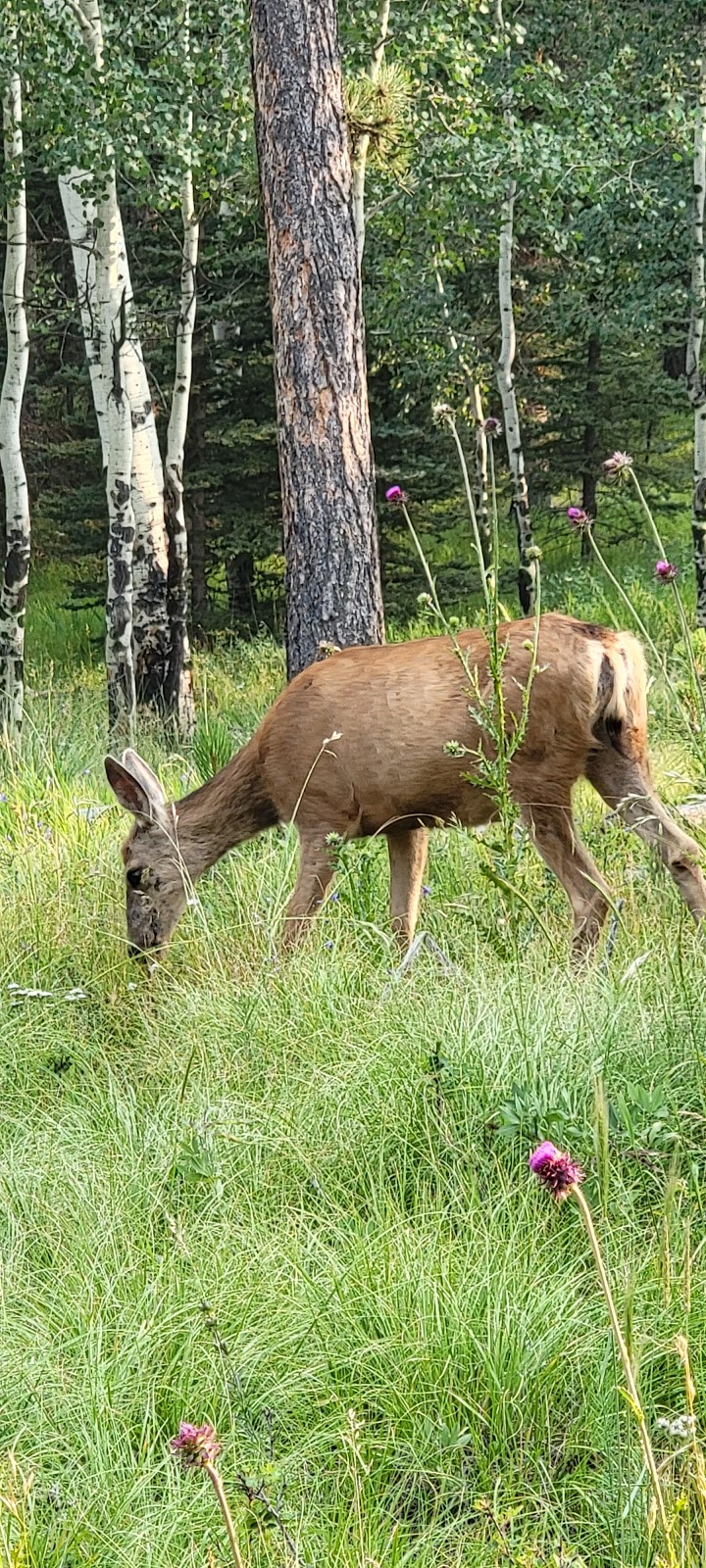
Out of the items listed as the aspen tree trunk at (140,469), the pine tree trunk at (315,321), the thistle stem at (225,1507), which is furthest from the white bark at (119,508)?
the thistle stem at (225,1507)

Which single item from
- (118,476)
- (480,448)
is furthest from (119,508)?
(480,448)

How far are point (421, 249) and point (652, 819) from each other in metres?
12.7

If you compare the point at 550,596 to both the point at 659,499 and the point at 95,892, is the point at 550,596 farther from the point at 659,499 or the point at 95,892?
the point at 95,892

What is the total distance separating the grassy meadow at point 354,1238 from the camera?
282 centimetres

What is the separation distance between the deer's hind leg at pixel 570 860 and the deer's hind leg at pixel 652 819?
20 cm

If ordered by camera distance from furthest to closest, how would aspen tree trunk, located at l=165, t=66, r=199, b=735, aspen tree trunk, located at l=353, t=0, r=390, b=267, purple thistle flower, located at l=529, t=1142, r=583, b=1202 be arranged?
aspen tree trunk, located at l=165, t=66, r=199, b=735, aspen tree trunk, located at l=353, t=0, r=390, b=267, purple thistle flower, located at l=529, t=1142, r=583, b=1202

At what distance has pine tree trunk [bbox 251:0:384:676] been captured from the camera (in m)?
7.34

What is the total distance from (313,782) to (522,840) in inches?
50.3

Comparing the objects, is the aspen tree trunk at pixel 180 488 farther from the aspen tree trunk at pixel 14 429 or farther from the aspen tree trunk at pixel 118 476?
the aspen tree trunk at pixel 14 429

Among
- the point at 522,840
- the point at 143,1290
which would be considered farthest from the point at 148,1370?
the point at 522,840

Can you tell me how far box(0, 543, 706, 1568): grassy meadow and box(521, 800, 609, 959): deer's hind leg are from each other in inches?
3.7

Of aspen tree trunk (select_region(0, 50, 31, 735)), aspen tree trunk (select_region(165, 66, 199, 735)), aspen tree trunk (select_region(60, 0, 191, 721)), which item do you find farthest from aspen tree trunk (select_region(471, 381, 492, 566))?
aspen tree trunk (select_region(0, 50, 31, 735))

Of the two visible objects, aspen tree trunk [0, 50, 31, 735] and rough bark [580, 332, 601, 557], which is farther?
rough bark [580, 332, 601, 557]

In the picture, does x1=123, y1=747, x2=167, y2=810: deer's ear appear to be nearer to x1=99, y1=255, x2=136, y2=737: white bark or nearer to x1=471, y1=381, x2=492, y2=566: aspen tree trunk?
x1=471, y1=381, x2=492, y2=566: aspen tree trunk
